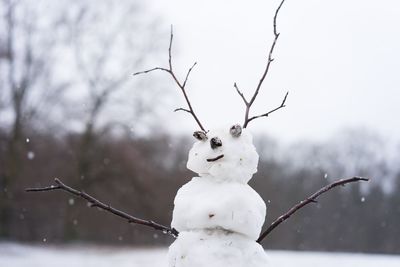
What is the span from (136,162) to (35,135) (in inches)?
167

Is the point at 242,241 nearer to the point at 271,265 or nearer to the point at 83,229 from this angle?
the point at 271,265

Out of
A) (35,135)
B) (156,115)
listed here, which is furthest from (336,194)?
(35,135)

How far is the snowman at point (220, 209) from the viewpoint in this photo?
1.51 metres

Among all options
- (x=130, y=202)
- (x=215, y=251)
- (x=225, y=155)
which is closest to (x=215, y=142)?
(x=225, y=155)

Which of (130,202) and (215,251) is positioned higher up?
(130,202)

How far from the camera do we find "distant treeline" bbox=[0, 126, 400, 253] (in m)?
24.8

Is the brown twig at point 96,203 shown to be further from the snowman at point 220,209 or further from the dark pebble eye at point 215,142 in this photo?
the dark pebble eye at point 215,142

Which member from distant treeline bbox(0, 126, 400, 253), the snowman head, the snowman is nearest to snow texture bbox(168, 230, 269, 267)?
the snowman

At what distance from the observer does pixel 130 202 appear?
24938 millimetres

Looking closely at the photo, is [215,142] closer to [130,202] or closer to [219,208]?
[219,208]

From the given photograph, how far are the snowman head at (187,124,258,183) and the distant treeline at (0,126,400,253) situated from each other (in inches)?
870

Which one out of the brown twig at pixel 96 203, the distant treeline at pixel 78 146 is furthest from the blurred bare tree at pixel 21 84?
the brown twig at pixel 96 203

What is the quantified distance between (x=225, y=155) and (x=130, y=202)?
2368 cm

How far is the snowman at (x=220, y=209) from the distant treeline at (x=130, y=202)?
22.1m
